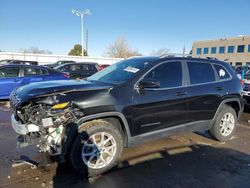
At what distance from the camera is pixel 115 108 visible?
3.76 m

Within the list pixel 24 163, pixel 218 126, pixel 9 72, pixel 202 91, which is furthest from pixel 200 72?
pixel 9 72

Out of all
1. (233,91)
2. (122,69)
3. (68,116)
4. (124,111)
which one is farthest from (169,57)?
(68,116)

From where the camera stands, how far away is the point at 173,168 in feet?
13.4

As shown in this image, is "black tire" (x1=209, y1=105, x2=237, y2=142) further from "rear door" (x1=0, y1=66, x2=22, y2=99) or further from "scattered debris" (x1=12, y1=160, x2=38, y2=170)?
"rear door" (x1=0, y1=66, x2=22, y2=99)

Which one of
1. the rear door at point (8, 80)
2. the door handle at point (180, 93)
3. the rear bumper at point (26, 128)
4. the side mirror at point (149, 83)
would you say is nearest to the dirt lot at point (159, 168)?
the rear bumper at point (26, 128)

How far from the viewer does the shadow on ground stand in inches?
140

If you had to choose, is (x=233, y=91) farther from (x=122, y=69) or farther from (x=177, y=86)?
(x=122, y=69)

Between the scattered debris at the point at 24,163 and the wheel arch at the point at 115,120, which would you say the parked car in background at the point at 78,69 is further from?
the wheel arch at the point at 115,120

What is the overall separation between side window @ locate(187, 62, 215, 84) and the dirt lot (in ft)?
4.57

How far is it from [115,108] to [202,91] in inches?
80.3

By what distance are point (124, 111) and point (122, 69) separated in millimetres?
1080

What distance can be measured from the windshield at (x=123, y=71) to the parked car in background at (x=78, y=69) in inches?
426

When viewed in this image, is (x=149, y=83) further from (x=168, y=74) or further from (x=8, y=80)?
(x=8, y=80)

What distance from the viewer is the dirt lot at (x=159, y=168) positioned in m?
3.57
